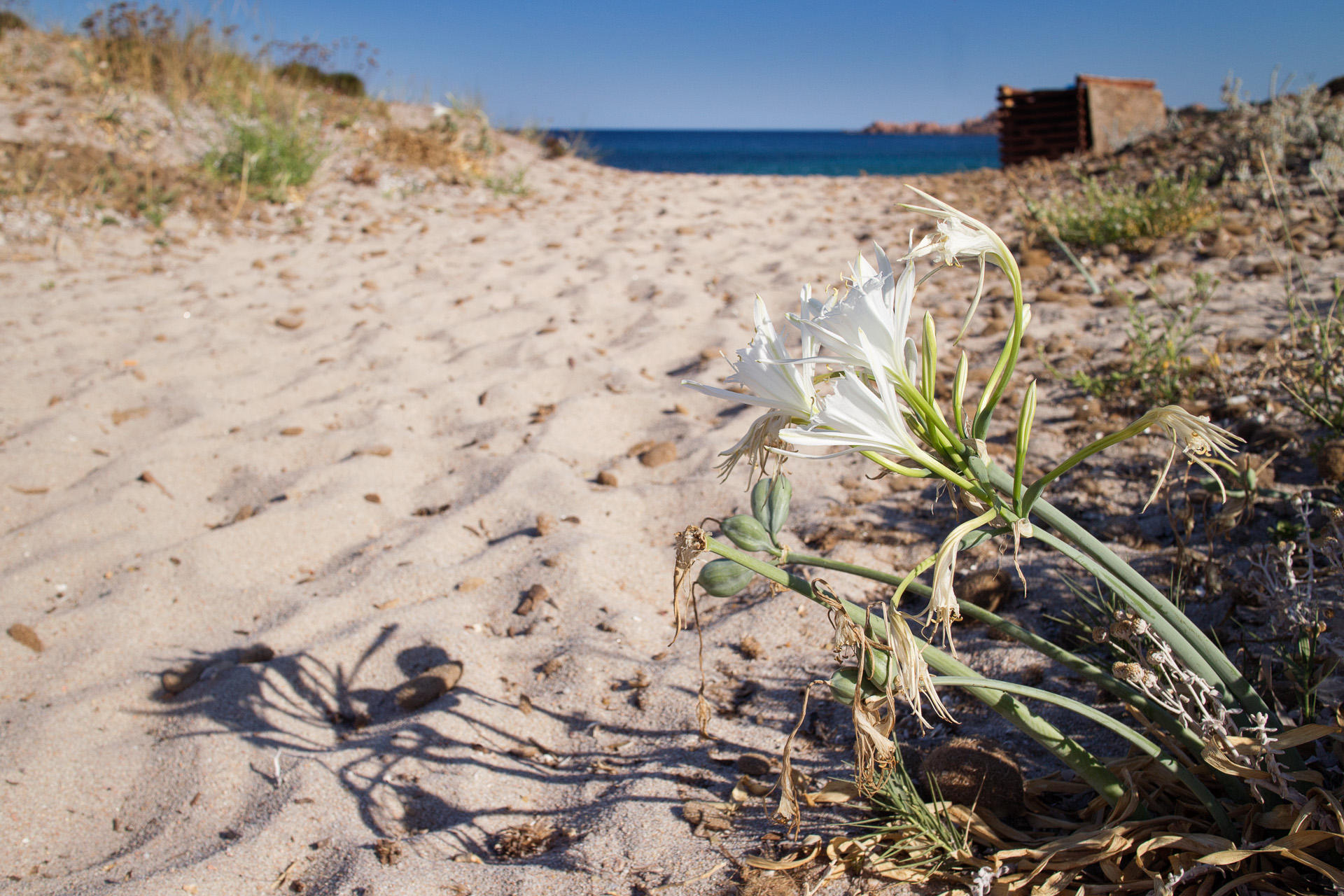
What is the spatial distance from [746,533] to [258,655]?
4.54 feet

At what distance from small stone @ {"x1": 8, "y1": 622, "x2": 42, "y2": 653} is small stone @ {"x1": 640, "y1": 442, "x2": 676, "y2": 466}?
5.23 feet

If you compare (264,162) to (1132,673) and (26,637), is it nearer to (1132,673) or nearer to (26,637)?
(26,637)

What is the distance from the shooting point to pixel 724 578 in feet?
2.91

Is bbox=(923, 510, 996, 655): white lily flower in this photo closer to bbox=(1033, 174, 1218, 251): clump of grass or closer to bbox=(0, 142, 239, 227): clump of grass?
bbox=(1033, 174, 1218, 251): clump of grass

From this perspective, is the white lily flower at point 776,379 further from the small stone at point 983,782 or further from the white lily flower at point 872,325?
the small stone at point 983,782

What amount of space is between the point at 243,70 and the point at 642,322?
6270 millimetres

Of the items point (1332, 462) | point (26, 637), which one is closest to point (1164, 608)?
point (1332, 462)

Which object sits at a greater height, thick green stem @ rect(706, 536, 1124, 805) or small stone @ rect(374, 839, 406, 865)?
thick green stem @ rect(706, 536, 1124, 805)

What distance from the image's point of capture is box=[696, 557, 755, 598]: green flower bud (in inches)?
34.7

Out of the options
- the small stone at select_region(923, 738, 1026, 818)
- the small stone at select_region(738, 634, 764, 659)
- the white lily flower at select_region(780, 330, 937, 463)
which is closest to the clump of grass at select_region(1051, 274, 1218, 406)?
the small stone at select_region(738, 634, 764, 659)

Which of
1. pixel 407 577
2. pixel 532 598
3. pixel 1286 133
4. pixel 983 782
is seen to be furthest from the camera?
pixel 1286 133

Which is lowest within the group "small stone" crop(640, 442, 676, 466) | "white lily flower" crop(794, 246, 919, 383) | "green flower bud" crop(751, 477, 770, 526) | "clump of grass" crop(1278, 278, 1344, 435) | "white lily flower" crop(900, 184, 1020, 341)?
"small stone" crop(640, 442, 676, 466)

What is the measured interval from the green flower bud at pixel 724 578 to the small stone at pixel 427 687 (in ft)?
3.25

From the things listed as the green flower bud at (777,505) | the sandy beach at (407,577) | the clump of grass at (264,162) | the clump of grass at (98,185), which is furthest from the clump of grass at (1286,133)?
the clump of grass at (98,185)
